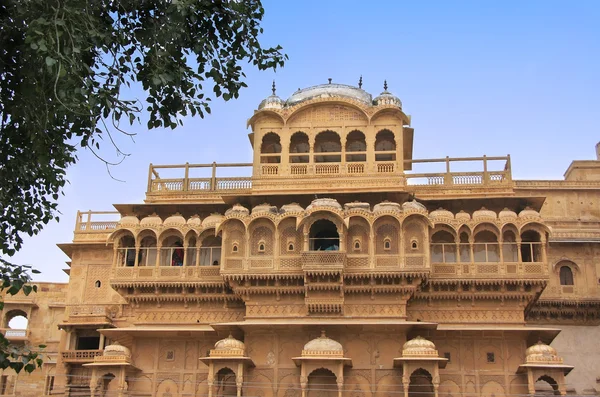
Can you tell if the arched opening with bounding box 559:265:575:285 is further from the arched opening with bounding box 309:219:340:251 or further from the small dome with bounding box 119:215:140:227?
the small dome with bounding box 119:215:140:227

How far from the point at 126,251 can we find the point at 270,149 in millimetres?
7008

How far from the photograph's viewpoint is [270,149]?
29.7 m

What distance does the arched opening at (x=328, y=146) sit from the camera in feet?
94.0

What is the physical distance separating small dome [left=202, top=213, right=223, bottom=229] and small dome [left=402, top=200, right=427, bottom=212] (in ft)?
21.3

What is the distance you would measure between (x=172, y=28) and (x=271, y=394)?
16367 millimetres

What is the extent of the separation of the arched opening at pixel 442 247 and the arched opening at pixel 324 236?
339 cm

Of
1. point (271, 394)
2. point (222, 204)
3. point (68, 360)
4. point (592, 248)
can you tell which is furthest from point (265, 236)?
point (592, 248)

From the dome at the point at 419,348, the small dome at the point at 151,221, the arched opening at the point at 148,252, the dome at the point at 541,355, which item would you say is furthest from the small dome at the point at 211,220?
the dome at the point at 541,355

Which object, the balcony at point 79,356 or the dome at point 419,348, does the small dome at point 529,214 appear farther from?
the balcony at point 79,356

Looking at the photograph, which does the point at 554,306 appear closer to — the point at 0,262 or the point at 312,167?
the point at 312,167

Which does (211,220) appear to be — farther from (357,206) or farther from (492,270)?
(492,270)

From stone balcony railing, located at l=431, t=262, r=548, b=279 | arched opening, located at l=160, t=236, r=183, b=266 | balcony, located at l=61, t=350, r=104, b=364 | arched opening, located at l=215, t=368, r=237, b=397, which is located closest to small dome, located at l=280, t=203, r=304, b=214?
arched opening, located at l=160, t=236, r=183, b=266

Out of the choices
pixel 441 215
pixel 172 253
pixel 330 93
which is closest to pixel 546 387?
pixel 441 215

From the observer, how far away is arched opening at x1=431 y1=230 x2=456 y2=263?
84.2 ft
